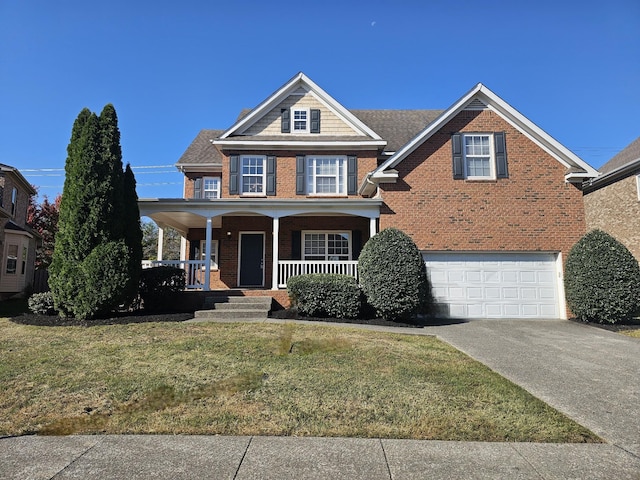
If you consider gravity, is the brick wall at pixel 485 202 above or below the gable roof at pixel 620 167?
below

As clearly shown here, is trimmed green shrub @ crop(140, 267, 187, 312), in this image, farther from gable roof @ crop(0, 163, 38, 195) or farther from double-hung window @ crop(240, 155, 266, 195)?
gable roof @ crop(0, 163, 38, 195)

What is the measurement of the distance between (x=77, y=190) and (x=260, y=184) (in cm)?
660

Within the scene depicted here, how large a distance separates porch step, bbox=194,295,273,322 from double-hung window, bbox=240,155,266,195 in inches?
199

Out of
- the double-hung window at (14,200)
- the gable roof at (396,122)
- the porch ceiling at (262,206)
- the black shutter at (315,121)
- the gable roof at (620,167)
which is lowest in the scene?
the porch ceiling at (262,206)

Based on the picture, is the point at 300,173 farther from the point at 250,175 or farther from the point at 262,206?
the point at 262,206

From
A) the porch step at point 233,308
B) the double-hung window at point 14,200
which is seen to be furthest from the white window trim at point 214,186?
the double-hung window at point 14,200

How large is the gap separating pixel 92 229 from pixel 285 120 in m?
8.55

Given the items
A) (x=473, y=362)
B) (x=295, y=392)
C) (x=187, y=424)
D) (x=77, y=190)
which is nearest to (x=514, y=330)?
(x=473, y=362)

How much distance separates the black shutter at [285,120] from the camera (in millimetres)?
15367

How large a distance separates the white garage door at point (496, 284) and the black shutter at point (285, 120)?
7.70m

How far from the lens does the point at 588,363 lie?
6.14m

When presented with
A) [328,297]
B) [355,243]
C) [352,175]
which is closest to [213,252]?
[355,243]

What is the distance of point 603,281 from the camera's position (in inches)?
403

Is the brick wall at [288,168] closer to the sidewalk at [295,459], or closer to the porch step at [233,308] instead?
the porch step at [233,308]
